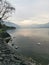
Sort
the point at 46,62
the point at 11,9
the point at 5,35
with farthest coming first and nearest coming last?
the point at 11,9 → the point at 5,35 → the point at 46,62

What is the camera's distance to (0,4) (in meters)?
42.1

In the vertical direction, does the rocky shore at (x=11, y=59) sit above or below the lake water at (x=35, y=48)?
above

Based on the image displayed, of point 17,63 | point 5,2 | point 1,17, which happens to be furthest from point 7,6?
point 17,63

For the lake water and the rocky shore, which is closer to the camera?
the rocky shore

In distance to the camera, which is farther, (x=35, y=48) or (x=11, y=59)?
(x=35, y=48)

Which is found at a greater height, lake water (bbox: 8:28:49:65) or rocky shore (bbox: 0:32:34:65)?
rocky shore (bbox: 0:32:34:65)

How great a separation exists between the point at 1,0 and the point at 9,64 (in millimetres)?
33957

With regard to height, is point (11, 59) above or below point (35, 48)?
above

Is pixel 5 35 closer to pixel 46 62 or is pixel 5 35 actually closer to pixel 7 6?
pixel 7 6

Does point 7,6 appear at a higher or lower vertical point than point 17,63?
higher

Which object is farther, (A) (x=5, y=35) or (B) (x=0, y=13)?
(B) (x=0, y=13)

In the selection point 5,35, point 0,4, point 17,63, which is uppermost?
point 0,4

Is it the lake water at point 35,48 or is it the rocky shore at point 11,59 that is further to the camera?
the lake water at point 35,48

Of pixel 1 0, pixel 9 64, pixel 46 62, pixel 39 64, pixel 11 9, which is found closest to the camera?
pixel 9 64
